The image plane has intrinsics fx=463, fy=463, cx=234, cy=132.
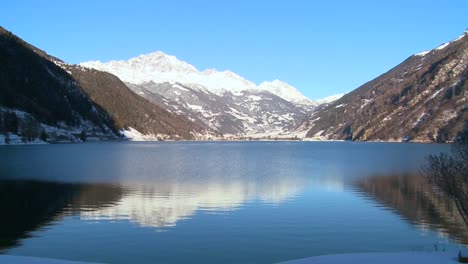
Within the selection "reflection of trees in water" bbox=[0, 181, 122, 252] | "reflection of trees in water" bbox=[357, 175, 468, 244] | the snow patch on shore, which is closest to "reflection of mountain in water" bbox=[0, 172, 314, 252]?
"reflection of trees in water" bbox=[0, 181, 122, 252]

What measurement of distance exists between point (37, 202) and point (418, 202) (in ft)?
128

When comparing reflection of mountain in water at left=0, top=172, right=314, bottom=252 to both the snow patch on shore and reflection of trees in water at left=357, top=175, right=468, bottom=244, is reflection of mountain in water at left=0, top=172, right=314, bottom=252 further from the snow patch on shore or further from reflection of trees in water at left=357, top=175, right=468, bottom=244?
the snow patch on shore

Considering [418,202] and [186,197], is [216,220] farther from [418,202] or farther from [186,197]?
[418,202]

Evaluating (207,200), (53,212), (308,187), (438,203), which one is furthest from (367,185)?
(53,212)

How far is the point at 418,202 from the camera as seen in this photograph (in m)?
48.3

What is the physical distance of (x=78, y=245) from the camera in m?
29.5

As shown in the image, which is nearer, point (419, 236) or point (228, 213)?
point (419, 236)

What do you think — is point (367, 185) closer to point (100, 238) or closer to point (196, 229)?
point (196, 229)

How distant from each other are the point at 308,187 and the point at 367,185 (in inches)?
348

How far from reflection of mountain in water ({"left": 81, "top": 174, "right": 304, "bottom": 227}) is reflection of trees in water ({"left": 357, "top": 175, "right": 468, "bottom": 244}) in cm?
1063

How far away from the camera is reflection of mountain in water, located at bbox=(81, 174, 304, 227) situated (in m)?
40.2

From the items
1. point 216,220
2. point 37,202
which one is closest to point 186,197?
point 216,220

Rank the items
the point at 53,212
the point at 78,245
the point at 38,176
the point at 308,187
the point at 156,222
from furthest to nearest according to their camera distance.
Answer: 1. the point at 38,176
2. the point at 308,187
3. the point at 53,212
4. the point at 156,222
5. the point at 78,245

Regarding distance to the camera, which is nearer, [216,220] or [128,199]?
[216,220]
